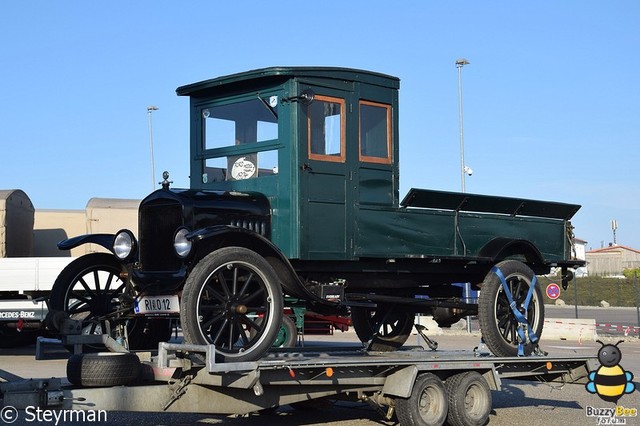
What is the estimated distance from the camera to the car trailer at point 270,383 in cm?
676

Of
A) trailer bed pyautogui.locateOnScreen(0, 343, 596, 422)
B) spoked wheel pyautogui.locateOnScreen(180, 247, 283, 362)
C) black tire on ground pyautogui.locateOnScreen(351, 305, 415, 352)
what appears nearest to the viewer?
trailer bed pyautogui.locateOnScreen(0, 343, 596, 422)

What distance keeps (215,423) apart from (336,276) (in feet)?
6.27

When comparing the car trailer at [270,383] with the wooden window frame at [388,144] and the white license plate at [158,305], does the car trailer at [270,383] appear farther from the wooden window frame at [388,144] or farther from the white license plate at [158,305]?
the wooden window frame at [388,144]

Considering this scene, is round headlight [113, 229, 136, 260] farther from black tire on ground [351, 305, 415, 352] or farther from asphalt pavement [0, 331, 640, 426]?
black tire on ground [351, 305, 415, 352]

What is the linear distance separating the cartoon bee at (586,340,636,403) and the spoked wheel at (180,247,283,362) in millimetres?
3748

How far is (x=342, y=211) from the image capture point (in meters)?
8.83

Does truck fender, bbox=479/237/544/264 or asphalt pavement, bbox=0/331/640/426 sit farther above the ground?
truck fender, bbox=479/237/544/264

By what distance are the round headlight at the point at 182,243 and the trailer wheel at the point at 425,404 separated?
8.01 ft

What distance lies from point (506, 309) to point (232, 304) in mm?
3829

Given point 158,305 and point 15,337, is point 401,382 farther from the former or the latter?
point 15,337

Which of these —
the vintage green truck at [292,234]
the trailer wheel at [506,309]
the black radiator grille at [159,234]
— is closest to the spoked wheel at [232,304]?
the vintage green truck at [292,234]

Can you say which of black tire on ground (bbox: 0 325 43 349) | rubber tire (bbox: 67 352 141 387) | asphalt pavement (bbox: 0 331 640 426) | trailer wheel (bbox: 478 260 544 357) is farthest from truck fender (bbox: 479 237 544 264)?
black tire on ground (bbox: 0 325 43 349)

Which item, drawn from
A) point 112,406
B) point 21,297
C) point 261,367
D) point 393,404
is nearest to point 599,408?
point 393,404

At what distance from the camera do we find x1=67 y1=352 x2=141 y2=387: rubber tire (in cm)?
695
